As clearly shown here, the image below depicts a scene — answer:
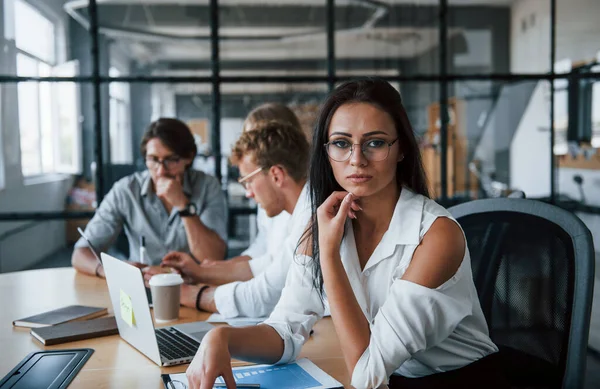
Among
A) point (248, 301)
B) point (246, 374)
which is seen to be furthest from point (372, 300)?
point (248, 301)

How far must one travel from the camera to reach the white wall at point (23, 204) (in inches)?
126

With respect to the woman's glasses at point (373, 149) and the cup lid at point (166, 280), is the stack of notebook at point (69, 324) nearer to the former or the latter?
the cup lid at point (166, 280)

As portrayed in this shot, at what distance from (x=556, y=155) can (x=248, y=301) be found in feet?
8.07

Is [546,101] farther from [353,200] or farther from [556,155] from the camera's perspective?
[353,200]

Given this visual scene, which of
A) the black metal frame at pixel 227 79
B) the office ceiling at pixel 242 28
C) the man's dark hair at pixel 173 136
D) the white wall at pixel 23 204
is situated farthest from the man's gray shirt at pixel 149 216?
the office ceiling at pixel 242 28

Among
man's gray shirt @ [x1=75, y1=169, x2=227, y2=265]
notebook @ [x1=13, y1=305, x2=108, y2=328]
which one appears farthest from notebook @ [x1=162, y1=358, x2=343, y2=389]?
man's gray shirt @ [x1=75, y1=169, x2=227, y2=265]

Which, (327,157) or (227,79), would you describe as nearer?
(327,157)

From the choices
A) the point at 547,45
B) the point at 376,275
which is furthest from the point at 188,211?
the point at 547,45

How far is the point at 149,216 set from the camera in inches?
115

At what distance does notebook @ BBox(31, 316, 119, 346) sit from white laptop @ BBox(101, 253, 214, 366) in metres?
0.06

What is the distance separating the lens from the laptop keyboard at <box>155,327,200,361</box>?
1356 millimetres

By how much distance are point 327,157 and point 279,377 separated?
0.52 m

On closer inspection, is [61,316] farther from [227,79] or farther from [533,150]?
[533,150]

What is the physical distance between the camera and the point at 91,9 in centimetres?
320
